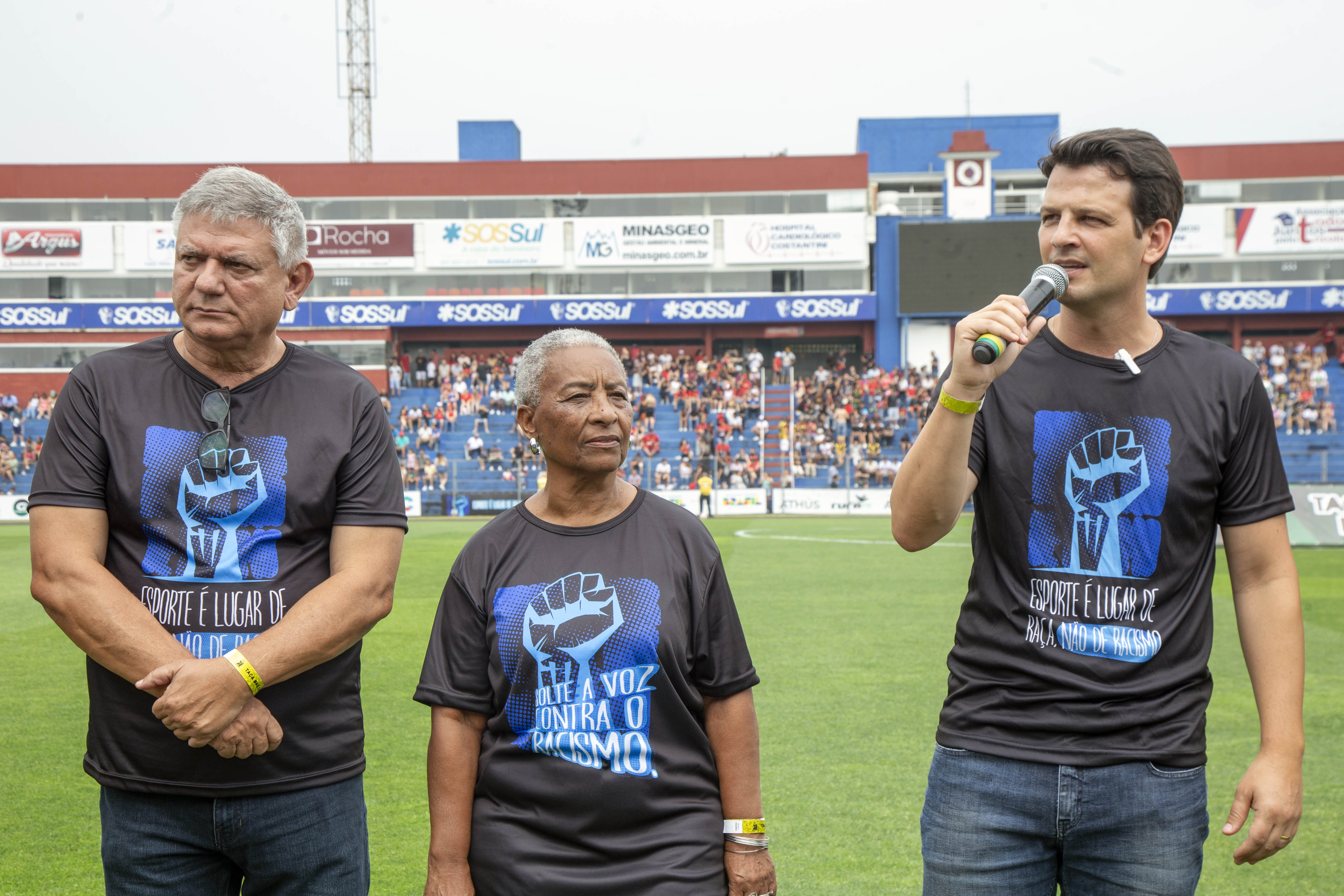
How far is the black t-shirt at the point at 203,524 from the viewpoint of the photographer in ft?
9.05

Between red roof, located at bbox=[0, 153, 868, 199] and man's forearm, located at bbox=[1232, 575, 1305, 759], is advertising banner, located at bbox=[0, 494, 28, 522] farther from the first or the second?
man's forearm, located at bbox=[1232, 575, 1305, 759]

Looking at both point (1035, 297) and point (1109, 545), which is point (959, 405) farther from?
point (1109, 545)

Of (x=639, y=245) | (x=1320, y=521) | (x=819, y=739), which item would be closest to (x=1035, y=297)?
(x=819, y=739)

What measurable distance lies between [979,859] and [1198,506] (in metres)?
0.98

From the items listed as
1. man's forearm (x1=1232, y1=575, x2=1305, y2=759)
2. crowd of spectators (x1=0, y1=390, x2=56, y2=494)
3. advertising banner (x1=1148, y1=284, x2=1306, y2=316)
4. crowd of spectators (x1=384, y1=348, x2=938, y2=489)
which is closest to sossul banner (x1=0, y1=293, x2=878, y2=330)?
crowd of spectators (x1=384, y1=348, x2=938, y2=489)

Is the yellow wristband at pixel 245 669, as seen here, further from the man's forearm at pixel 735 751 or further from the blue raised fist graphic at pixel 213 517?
the man's forearm at pixel 735 751

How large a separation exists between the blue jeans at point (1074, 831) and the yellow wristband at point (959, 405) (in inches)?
32.4

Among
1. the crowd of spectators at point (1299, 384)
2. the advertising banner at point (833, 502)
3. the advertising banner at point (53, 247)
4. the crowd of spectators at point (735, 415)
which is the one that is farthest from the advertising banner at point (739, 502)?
the advertising banner at point (53, 247)

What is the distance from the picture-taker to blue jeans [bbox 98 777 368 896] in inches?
109

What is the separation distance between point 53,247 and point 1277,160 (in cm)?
5292

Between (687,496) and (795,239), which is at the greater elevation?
(795,239)

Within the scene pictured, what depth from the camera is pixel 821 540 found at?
24.1m

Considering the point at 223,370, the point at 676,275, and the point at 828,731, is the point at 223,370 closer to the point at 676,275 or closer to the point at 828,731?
the point at 828,731

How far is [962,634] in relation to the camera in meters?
2.82
